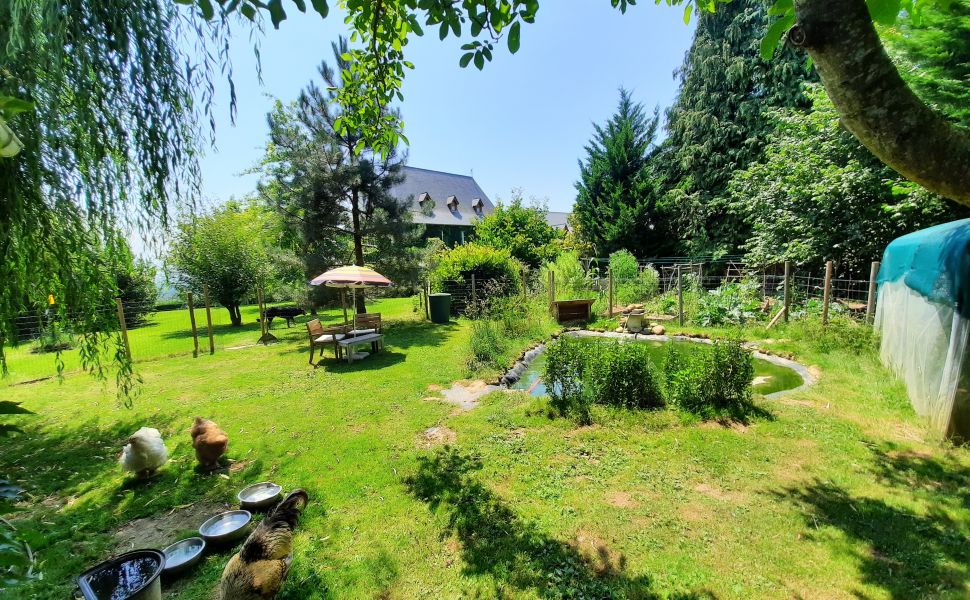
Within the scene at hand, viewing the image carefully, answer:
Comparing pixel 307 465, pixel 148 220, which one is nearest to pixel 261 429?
pixel 307 465

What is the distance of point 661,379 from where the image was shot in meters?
5.81

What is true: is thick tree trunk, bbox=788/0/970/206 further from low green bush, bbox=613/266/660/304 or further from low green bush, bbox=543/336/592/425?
low green bush, bbox=613/266/660/304

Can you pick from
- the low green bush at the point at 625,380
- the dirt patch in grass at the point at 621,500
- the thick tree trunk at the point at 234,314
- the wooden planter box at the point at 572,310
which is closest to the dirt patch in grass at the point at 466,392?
the low green bush at the point at 625,380

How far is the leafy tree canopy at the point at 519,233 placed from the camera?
1994cm

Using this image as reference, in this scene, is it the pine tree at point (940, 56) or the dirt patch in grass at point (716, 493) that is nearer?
the dirt patch in grass at point (716, 493)

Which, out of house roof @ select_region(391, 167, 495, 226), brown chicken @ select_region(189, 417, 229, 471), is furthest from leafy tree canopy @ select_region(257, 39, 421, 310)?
house roof @ select_region(391, 167, 495, 226)

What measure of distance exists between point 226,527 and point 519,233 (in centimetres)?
1895

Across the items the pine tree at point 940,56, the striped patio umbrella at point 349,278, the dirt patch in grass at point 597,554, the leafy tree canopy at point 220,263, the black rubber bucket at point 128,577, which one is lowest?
the dirt patch in grass at point 597,554

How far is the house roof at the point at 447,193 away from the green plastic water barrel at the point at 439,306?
63.6 feet

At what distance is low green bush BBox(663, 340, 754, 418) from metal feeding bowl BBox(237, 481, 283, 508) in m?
4.76

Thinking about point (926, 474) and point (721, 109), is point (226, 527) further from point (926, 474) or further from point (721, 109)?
point (721, 109)

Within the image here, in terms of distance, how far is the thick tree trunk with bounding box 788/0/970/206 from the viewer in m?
1.20

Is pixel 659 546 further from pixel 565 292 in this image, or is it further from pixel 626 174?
pixel 626 174

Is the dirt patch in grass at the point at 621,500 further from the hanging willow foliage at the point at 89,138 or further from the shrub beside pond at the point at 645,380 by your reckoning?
the hanging willow foliage at the point at 89,138
